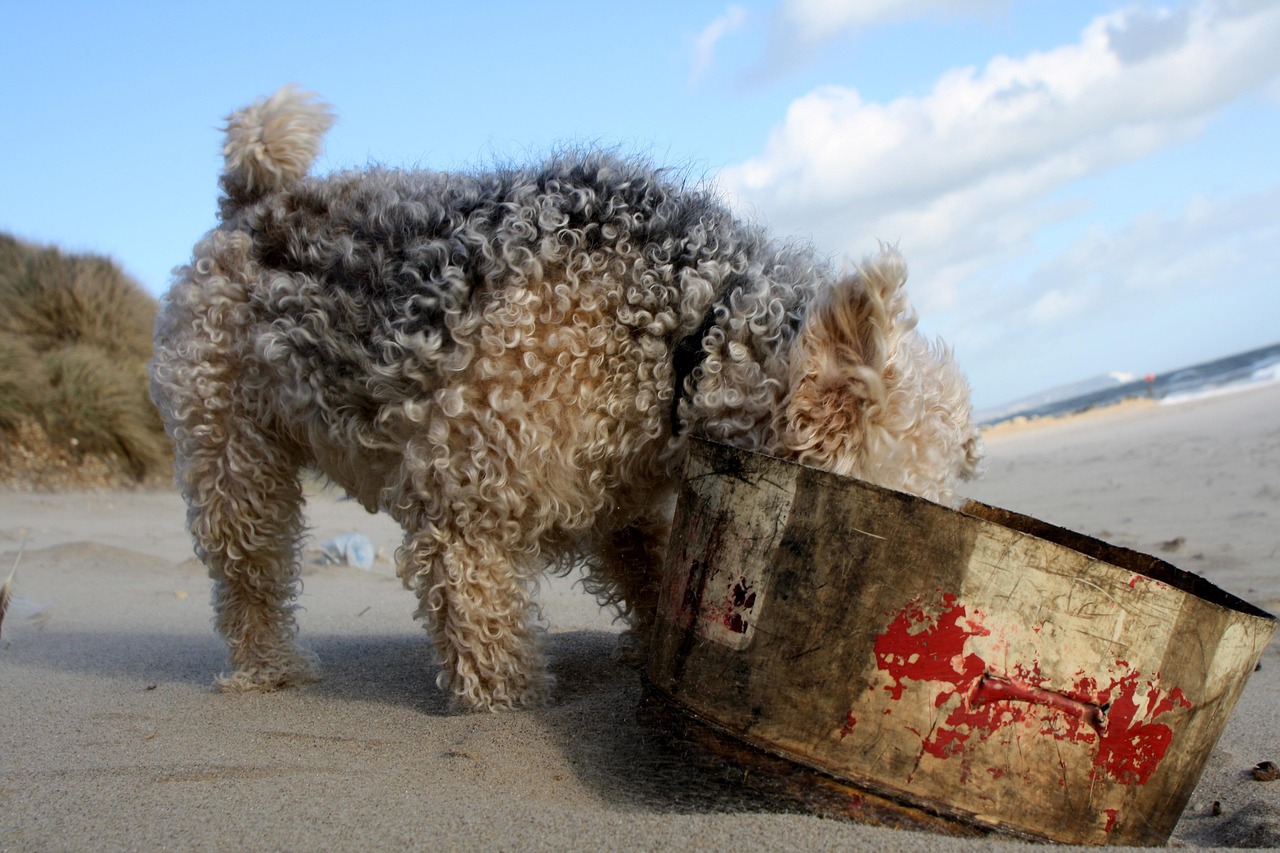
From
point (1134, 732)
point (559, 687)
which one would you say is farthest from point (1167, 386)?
point (1134, 732)

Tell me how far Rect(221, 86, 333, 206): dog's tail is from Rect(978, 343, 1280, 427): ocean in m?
24.9

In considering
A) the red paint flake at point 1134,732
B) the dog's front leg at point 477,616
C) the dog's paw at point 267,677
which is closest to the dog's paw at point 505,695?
the dog's front leg at point 477,616

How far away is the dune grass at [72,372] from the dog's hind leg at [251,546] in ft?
26.1

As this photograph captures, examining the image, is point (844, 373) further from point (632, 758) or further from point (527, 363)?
point (632, 758)

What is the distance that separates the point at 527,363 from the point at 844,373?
38.3 inches

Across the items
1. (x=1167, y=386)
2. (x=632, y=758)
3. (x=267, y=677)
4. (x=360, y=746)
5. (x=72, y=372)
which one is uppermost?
(x=1167, y=386)

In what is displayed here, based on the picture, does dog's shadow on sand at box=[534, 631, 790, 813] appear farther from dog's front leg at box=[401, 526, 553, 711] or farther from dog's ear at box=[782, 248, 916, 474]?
dog's ear at box=[782, 248, 916, 474]

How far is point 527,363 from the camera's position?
3.04m

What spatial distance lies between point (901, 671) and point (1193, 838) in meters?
1.09

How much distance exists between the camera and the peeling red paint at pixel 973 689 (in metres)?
2.21

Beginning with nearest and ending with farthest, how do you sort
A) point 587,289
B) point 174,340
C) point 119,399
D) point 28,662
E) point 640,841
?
1. point 640,841
2. point 587,289
3. point 174,340
4. point 28,662
5. point 119,399

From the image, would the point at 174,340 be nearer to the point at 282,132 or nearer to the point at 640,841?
the point at 282,132

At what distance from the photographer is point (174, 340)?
3883 mm

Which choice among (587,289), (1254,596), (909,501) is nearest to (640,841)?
(909,501)
